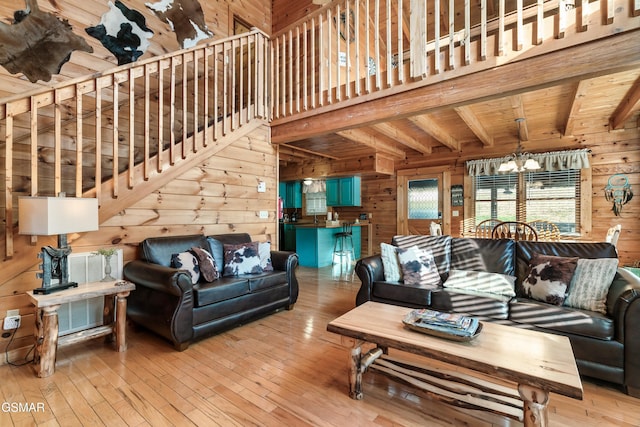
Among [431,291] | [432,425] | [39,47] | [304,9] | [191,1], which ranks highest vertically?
[304,9]

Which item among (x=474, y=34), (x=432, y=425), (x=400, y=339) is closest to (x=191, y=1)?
(x=474, y=34)

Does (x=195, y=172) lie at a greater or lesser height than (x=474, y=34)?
lesser

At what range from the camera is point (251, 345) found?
2.48 m

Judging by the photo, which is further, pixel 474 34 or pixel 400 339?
pixel 474 34

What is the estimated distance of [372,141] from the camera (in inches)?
194

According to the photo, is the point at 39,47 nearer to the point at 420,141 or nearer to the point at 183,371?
the point at 183,371

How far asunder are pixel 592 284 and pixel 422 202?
174 inches

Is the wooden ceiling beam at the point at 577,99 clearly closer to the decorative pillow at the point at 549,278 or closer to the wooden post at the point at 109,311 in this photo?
the decorative pillow at the point at 549,278

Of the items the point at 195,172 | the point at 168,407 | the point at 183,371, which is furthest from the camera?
the point at 195,172

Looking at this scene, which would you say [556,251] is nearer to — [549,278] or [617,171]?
[549,278]

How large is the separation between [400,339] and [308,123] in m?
2.96

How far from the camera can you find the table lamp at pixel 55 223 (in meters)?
1.97

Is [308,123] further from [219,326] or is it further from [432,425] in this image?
[432,425]

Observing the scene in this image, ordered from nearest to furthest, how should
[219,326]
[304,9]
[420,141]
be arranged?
[219,326]
[304,9]
[420,141]
